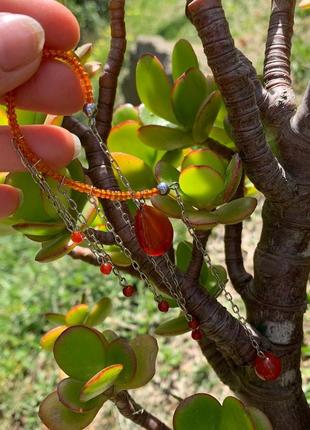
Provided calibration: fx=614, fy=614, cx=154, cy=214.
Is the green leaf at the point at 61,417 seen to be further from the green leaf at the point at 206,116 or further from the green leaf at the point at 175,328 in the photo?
the green leaf at the point at 206,116

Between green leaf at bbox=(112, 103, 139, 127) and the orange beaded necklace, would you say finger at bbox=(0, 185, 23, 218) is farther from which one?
green leaf at bbox=(112, 103, 139, 127)

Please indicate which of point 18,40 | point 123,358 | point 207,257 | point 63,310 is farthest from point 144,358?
point 63,310

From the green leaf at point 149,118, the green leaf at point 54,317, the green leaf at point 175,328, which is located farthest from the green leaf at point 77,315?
the green leaf at point 149,118

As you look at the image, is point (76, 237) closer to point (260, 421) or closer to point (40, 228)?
point (40, 228)

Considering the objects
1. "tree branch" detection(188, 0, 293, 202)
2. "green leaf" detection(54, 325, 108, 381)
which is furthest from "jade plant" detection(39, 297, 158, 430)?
"tree branch" detection(188, 0, 293, 202)

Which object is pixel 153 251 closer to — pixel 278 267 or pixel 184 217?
pixel 184 217
